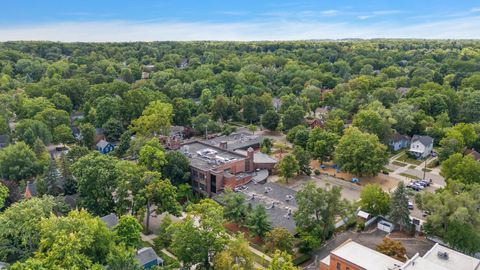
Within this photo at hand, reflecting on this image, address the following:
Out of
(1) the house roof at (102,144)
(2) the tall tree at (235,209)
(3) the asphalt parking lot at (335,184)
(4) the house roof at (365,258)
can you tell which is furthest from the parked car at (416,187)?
(1) the house roof at (102,144)

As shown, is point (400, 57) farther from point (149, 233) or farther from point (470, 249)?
point (149, 233)

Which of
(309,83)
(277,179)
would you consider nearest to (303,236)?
(277,179)

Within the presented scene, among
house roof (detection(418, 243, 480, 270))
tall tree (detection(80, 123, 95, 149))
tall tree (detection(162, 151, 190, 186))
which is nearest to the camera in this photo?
house roof (detection(418, 243, 480, 270))

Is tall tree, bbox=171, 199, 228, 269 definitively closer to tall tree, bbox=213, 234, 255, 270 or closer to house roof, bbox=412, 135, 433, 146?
tall tree, bbox=213, 234, 255, 270

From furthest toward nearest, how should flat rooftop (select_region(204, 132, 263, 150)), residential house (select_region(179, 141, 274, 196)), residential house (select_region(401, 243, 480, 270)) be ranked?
1. flat rooftop (select_region(204, 132, 263, 150))
2. residential house (select_region(179, 141, 274, 196))
3. residential house (select_region(401, 243, 480, 270))

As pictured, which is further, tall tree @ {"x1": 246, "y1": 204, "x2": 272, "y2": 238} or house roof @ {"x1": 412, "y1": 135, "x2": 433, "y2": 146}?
house roof @ {"x1": 412, "y1": 135, "x2": 433, "y2": 146}

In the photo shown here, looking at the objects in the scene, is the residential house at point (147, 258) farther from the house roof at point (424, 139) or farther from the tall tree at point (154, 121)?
the house roof at point (424, 139)

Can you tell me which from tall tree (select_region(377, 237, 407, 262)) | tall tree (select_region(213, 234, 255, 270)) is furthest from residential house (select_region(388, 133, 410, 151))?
tall tree (select_region(213, 234, 255, 270))
